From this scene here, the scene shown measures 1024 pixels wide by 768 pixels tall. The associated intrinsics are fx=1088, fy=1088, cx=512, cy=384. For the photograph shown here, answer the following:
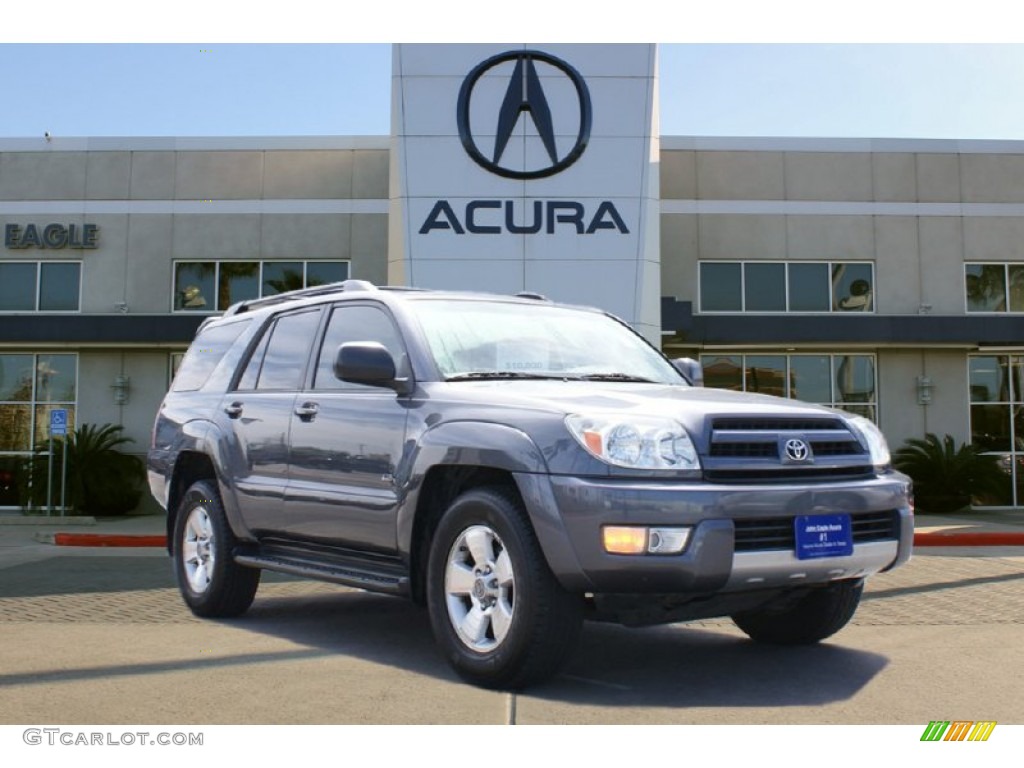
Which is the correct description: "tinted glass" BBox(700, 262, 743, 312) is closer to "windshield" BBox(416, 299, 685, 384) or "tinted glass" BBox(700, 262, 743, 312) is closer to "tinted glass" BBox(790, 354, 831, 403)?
"tinted glass" BBox(790, 354, 831, 403)

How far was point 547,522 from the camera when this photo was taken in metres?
4.50

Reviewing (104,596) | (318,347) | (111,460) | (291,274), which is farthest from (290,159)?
(318,347)

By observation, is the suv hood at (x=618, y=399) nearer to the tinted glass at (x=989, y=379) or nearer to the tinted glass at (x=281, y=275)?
the tinted glass at (x=281, y=275)

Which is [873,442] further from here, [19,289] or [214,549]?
[19,289]

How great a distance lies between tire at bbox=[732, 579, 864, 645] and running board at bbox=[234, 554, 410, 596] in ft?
6.05

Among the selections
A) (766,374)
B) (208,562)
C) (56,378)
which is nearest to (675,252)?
(766,374)

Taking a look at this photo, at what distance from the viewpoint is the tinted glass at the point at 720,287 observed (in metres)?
22.6

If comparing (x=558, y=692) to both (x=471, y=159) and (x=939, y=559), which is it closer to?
(x=939, y=559)

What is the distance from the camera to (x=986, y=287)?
22.9 metres

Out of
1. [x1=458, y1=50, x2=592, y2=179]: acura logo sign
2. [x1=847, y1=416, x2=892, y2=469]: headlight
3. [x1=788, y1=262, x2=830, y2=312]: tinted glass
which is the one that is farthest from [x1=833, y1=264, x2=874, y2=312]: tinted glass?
[x1=847, y1=416, x2=892, y2=469]: headlight

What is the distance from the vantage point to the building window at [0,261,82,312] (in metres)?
23.0

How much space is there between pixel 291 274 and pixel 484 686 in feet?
62.7

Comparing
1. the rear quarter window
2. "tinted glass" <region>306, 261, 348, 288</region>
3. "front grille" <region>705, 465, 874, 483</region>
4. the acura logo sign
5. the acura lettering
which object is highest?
the acura logo sign

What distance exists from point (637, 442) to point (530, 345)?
153cm
